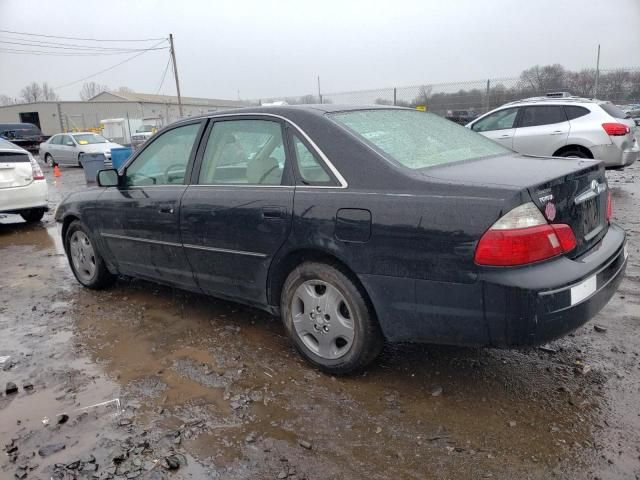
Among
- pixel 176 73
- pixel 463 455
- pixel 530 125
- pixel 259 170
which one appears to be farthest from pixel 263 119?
pixel 176 73

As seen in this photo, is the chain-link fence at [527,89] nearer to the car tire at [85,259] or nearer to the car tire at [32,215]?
the car tire at [32,215]

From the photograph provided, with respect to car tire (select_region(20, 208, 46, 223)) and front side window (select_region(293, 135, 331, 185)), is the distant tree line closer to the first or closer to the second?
car tire (select_region(20, 208, 46, 223))

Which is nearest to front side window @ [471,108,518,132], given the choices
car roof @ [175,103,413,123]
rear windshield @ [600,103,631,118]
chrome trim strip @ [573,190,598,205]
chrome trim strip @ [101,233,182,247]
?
rear windshield @ [600,103,631,118]

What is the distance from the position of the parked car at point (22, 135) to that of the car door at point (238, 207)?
92.3 feet

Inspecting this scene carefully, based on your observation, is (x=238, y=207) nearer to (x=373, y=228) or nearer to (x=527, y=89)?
(x=373, y=228)

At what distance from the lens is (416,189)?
273cm

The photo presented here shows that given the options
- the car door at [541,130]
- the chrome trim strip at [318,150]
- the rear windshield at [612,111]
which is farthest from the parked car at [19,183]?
the rear windshield at [612,111]

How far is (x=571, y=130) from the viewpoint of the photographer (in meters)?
8.99

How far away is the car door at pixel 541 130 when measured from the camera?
Answer: 9.09 metres

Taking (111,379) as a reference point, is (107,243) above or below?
above

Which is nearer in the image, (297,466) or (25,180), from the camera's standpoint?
(297,466)

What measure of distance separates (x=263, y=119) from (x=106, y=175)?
1.72 meters

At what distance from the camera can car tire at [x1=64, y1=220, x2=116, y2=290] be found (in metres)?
4.96

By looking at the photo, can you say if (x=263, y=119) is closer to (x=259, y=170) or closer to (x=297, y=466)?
(x=259, y=170)
